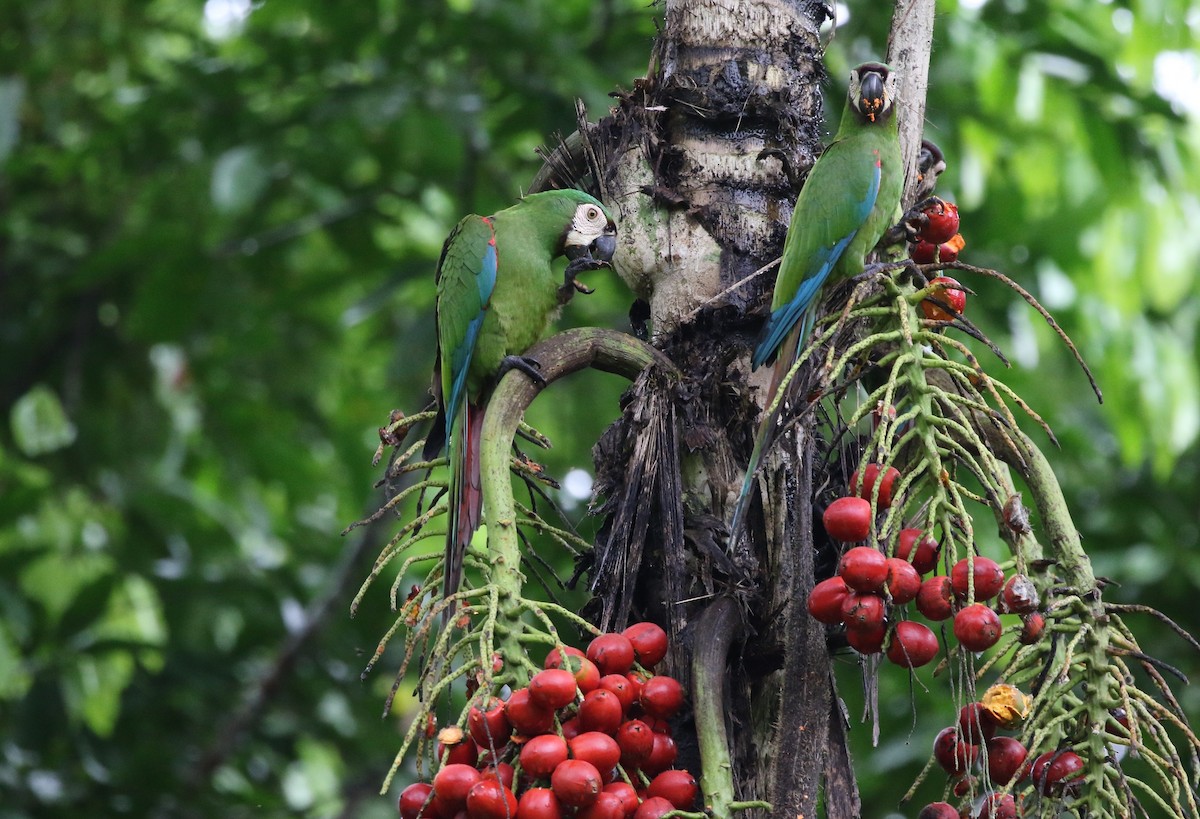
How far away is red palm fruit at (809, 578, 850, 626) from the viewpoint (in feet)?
6.35

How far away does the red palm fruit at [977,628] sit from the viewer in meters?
1.85

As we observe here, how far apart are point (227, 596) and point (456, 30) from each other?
2.65m

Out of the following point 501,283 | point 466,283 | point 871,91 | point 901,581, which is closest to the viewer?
point 901,581

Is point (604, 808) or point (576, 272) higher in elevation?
point (576, 272)

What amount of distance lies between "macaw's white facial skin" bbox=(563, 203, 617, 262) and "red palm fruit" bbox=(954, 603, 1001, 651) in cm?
150

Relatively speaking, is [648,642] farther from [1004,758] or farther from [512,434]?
[1004,758]

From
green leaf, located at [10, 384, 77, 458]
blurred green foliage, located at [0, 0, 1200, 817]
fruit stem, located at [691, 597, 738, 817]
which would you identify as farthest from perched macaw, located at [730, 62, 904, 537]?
green leaf, located at [10, 384, 77, 458]

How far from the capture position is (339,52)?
17.1 ft

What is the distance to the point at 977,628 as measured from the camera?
186 cm

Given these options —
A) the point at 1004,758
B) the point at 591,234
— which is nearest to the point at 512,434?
the point at 1004,758

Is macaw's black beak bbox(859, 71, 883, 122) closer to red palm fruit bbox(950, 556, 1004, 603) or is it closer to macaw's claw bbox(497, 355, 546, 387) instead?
macaw's claw bbox(497, 355, 546, 387)

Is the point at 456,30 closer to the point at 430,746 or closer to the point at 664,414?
the point at 664,414

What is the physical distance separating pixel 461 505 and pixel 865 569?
0.95 meters

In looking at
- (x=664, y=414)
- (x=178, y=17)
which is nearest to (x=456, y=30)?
(x=178, y=17)
